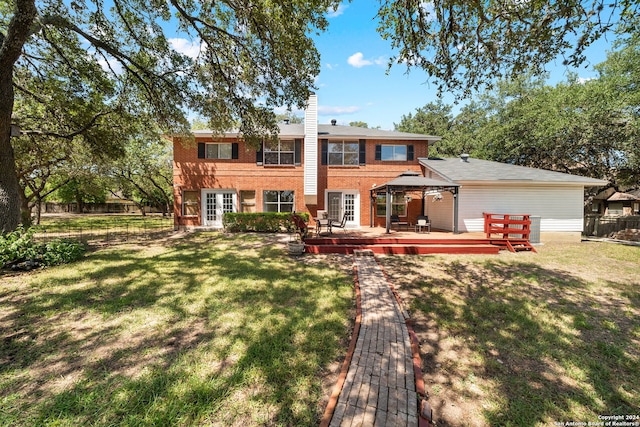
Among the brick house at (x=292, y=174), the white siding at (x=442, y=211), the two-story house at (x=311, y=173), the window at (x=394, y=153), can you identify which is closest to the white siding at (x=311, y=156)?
the two-story house at (x=311, y=173)

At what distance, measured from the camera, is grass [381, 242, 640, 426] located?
8.52 ft

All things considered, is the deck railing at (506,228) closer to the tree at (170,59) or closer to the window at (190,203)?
the tree at (170,59)

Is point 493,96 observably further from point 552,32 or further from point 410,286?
point 410,286

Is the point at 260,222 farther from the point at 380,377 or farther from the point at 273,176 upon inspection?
the point at 380,377

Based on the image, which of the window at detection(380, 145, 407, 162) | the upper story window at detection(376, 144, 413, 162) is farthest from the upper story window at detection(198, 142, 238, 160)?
the window at detection(380, 145, 407, 162)

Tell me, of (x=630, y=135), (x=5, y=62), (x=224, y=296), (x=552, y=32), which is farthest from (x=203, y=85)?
(x=630, y=135)

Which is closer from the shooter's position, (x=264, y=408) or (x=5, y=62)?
(x=264, y=408)

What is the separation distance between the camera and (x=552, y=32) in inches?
212

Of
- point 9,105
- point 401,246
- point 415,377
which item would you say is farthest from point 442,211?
point 9,105

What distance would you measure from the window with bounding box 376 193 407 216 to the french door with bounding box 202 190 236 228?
9.24m

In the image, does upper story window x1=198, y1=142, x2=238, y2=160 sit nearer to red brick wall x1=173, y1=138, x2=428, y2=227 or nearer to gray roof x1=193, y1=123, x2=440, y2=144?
red brick wall x1=173, y1=138, x2=428, y2=227

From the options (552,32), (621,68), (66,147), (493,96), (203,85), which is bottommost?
(66,147)

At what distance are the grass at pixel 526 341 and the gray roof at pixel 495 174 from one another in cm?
607

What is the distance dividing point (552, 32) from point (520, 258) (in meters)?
6.80
